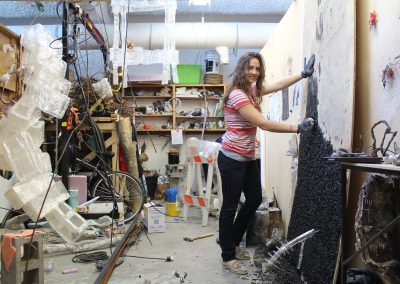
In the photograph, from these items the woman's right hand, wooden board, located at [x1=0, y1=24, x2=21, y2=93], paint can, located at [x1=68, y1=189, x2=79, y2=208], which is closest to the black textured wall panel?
the woman's right hand

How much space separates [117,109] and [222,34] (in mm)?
1898

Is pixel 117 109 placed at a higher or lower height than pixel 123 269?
higher

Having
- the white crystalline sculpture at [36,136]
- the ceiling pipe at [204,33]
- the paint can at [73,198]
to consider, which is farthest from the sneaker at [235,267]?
the ceiling pipe at [204,33]

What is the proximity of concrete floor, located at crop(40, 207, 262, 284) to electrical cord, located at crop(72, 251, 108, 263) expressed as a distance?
0.04 m

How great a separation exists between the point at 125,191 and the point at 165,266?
1.86 metres

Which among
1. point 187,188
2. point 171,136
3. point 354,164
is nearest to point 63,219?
point 187,188

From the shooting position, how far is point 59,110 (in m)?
3.44

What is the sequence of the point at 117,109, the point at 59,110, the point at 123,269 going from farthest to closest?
the point at 117,109
the point at 59,110
the point at 123,269

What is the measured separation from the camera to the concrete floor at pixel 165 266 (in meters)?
Answer: 2.26

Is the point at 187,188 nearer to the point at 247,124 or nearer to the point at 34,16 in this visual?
the point at 247,124

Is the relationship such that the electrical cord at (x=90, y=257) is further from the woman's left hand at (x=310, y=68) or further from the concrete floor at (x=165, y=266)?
the woman's left hand at (x=310, y=68)

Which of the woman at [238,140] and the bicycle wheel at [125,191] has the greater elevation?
the woman at [238,140]

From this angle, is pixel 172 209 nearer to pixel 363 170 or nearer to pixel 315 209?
pixel 315 209

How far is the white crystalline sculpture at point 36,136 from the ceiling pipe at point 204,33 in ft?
6.42
